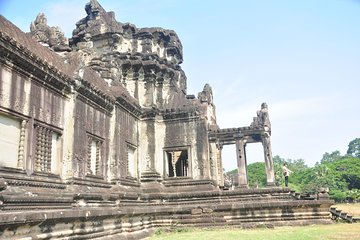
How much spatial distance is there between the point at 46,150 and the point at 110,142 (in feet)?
12.0

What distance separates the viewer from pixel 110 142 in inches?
506

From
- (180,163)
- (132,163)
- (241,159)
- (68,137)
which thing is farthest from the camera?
(180,163)

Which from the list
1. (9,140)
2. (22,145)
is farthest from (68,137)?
(9,140)

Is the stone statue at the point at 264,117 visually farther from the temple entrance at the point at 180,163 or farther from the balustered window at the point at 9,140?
the balustered window at the point at 9,140

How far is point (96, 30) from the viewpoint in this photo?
16812 mm

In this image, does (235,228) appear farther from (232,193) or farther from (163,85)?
(163,85)

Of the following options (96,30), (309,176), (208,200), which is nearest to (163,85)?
(96,30)

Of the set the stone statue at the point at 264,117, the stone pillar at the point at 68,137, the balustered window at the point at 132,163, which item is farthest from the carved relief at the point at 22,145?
the stone statue at the point at 264,117

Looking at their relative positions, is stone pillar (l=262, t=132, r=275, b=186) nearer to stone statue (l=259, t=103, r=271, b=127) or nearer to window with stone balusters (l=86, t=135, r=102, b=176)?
stone statue (l=259, t=103, r=271, b=127)

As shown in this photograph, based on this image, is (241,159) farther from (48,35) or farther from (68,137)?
(48,35)

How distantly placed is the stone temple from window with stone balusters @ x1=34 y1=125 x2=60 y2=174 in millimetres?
27

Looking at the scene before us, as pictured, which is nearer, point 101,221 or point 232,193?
point 101,221

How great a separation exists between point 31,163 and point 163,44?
460 inches

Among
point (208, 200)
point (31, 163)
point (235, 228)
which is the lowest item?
point (235, 228)
